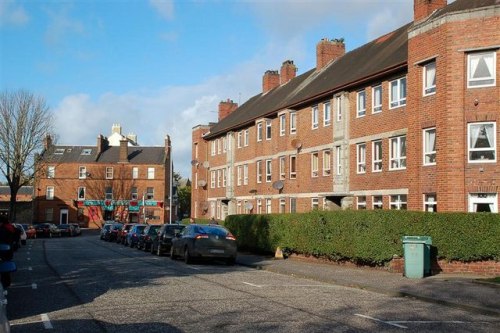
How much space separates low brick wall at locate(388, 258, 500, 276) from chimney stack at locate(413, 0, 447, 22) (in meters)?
11.9

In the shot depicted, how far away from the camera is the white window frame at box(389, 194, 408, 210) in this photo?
2700 centimetres

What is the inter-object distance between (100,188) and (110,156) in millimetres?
5107

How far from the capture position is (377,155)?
97.0 ft

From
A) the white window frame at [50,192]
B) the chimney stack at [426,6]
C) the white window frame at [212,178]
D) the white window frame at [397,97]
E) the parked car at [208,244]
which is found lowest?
the parked car at [208,244]

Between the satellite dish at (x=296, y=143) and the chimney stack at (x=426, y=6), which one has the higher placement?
the chimney stack at (x=426, y=6)

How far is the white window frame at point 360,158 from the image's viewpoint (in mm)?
30734

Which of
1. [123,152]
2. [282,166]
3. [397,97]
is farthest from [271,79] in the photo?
[123,152]

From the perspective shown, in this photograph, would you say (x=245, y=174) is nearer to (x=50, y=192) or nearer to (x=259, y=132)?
(x=259, y=132)

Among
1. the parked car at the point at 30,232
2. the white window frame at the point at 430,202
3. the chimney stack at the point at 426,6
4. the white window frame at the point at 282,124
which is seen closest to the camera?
the white window frame at the point at 430,202

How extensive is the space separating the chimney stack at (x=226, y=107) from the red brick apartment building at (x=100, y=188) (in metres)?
24.6

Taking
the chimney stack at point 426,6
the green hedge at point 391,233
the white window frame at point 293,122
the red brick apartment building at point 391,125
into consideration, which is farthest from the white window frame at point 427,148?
the white window frame at point 293,122

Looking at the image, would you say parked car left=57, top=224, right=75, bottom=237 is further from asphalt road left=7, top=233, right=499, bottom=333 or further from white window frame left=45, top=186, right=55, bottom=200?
asphalt road left=7, top=233, right=499, bottom=333

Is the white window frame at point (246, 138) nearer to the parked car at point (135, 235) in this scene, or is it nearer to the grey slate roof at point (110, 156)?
the parked car at point (135, 235)

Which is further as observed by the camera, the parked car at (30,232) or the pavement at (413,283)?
the parked car at (30,232)
